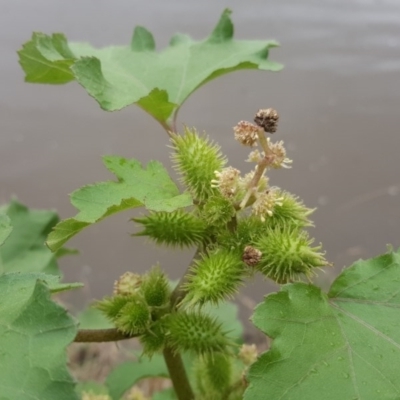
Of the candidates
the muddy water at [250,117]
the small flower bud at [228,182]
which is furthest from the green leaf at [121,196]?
the muddy water at [250,117]

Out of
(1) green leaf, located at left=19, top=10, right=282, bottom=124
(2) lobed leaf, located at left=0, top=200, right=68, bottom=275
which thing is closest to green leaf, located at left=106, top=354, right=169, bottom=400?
(2) lobed leaf, located at left=0, top=200, right=68, bottom=275

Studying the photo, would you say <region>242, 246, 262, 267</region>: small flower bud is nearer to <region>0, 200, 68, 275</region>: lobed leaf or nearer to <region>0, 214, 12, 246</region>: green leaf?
<region>0, 214, 12, 246</region>: green leaf

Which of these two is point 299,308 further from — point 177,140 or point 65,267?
point 65,267

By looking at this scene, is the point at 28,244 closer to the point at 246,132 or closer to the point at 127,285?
the point at 127,285

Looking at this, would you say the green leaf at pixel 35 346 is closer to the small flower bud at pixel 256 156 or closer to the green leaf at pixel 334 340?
the green leaf at pixel 334 340

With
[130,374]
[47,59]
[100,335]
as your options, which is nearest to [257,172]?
[100,335]
